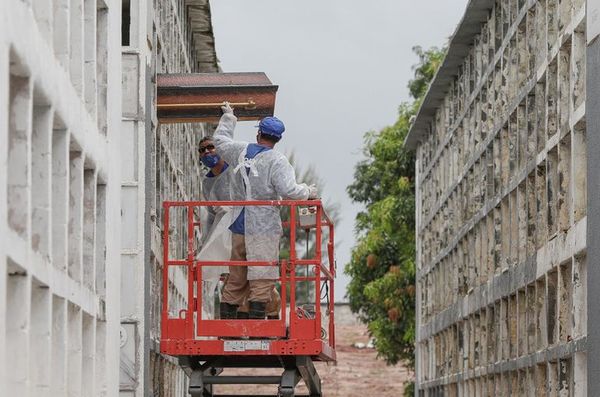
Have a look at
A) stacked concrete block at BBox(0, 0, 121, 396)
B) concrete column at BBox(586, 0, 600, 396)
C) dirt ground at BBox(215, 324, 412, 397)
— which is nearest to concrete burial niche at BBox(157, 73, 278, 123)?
stacked concrete block at BBox(0, 0, 121, 396)

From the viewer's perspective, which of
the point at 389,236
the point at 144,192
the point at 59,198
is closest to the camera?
the point at 59,198

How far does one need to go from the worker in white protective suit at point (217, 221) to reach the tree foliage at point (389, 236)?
91.6 ft

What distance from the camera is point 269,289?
16953 mm

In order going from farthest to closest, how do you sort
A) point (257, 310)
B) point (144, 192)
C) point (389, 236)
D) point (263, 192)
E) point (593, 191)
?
1. point (389, 236)
2. point (144, 192)
3. point (263, 192)
4. point (257, 310)
5. point (593, 191)

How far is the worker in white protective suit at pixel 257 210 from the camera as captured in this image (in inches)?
663

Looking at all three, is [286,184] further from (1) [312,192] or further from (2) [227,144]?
(2) [227,144]

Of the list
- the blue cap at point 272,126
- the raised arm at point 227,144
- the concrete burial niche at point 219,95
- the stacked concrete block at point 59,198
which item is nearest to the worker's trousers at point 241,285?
the raised arm at point 227,144

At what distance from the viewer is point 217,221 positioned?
1716cm

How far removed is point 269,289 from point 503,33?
867 cm

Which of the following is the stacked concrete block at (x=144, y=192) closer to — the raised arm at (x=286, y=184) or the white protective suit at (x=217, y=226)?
the white protective suit at (x=217, y=226)

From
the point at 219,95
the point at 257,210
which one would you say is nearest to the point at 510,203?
the point at 219,95

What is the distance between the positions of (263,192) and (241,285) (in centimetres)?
87

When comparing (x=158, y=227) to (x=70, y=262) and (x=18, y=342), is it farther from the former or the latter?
(x=18, y=342)

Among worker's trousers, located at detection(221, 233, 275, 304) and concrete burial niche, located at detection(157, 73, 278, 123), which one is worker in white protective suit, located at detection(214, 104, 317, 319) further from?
concrete burial niche, located at detection(157, 73, 278, 123)
